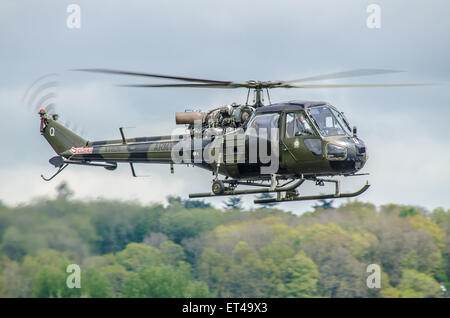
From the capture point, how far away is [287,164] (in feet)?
69.4

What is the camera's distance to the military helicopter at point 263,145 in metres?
20.8

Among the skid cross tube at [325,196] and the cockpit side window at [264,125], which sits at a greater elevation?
the cockpit side window at [264,125]

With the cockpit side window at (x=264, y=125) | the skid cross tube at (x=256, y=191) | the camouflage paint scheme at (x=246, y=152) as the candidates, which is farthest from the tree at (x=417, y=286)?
the cockpit side window at (x=264, y=125)

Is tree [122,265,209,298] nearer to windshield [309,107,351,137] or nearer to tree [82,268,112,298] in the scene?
tree [82,268,112,298]

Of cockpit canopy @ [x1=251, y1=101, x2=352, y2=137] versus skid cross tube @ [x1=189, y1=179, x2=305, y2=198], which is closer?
cockpit canopy @ [x1=251, y1=101, x2=352, y2=137]

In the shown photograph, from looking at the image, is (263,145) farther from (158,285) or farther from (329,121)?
(158,285)

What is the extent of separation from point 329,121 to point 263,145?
5.69 feet

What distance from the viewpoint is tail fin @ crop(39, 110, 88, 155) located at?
25.7 metres

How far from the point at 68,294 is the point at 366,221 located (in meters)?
22.8

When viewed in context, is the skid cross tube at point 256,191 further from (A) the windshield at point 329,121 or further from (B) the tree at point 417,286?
(B) the tree at point 417,286

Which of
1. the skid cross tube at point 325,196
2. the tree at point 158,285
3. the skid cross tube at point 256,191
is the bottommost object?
the tree at point 158,285

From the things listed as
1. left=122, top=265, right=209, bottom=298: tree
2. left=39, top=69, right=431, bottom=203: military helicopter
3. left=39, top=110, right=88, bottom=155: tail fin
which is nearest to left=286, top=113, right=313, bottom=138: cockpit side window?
left=39, top=69, right=431, bottom=203: military helicopter

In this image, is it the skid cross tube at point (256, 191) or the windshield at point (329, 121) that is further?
the skid cross tube at point (256, 191)

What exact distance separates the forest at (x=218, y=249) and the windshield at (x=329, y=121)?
12508 mm
